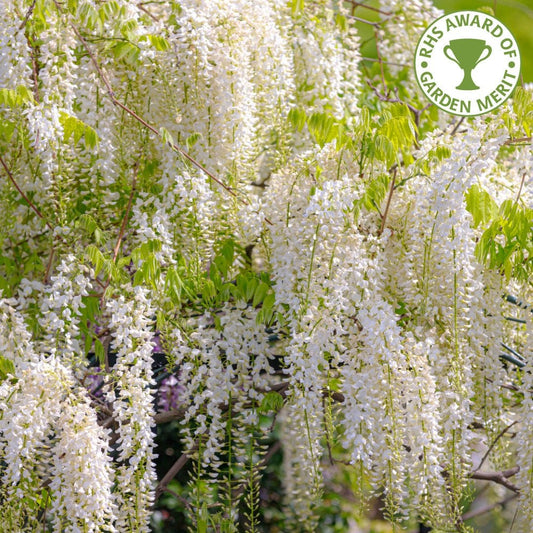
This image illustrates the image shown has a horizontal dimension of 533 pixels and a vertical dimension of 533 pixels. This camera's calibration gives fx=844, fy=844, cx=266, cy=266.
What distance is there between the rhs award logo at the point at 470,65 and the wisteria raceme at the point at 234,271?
341 mm

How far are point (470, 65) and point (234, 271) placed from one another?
Result: 1.31 m

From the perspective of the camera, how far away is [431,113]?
386 cm

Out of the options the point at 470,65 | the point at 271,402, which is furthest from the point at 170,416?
the point at 470,65

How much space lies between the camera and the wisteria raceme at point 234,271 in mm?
2906

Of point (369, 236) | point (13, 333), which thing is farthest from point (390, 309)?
point (13, 333)

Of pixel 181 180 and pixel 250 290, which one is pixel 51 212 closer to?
pixel 181 180

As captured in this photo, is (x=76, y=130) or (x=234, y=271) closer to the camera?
(x=76, y=130)

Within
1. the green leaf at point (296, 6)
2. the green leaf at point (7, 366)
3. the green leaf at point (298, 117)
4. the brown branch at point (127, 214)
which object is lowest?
the green leaf at point (7, 366)

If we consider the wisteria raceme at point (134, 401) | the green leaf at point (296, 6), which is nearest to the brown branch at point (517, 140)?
the green leaf at point (296, 6)

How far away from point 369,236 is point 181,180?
73 cm

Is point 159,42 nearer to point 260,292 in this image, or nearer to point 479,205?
point 260,292

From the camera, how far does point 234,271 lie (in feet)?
11.6

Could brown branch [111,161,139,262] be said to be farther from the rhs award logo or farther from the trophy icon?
the trophy icon

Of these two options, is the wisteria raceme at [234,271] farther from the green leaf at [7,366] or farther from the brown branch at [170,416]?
the brown branch at [170,416]
